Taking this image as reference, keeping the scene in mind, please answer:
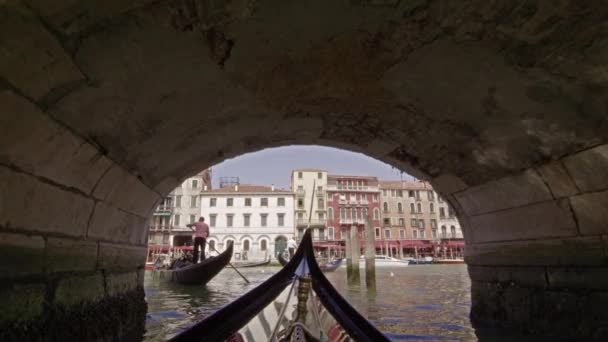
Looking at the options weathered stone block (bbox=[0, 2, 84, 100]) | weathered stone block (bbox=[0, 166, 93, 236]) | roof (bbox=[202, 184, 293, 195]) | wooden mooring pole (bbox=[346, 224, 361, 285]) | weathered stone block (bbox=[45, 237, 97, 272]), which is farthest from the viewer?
roof (bbox=[202, 184, 293, 195])

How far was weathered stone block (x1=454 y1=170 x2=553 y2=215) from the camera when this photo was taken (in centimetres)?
275

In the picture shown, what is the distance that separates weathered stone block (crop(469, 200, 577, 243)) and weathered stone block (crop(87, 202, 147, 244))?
319 cm

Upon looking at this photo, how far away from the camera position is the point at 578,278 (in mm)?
2602

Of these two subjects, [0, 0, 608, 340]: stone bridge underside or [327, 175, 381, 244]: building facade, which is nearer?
[0, 0, 608, 340]: stone bridge underside

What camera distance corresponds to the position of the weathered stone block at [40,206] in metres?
1.61

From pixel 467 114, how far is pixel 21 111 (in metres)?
2.59

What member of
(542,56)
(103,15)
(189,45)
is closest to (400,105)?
(542,56)

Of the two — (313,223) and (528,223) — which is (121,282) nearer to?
(528,223)

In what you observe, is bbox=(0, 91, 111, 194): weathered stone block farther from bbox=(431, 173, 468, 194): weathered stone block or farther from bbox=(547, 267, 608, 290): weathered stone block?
bbox=(547, 267, 608, 290): weathered stone block

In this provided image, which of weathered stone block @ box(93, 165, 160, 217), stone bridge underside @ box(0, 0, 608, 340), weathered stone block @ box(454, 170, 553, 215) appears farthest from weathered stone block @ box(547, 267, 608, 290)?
weathered stone block @ box(93, 165, 160, 217)

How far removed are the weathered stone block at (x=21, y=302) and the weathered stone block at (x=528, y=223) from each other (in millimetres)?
3350

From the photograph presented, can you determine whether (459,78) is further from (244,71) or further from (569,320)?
(569,320)

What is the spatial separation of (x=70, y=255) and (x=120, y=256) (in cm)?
75

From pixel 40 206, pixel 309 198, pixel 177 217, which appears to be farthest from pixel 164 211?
pixel 40 206
